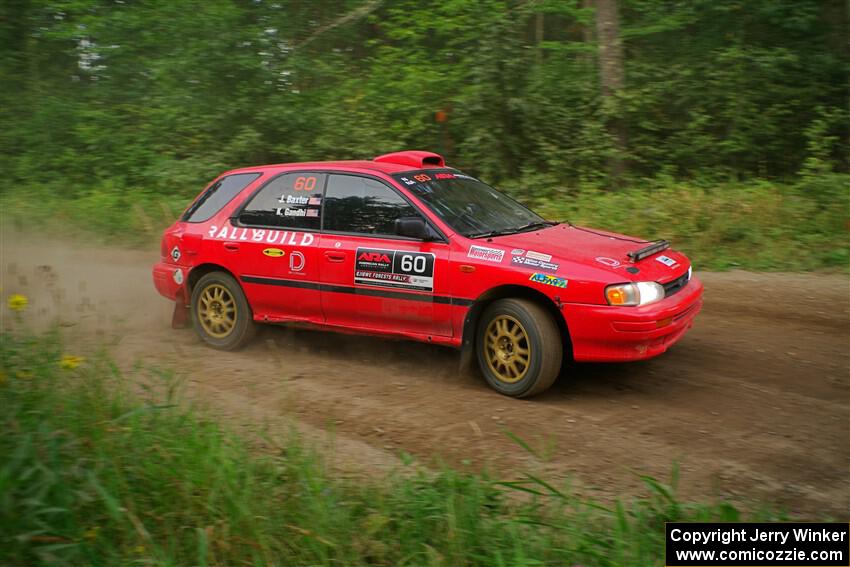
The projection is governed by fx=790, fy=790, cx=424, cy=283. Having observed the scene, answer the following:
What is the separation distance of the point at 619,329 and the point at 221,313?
12.3 feet

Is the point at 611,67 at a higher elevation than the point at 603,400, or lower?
higher

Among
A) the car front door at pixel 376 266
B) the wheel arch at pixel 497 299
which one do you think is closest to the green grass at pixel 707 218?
the wheel arch at pixel 497 299

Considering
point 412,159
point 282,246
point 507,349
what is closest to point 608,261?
point 507,349

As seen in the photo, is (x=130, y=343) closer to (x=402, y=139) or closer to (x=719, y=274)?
(x=719, y=274)

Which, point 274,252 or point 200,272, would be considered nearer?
point 274,252

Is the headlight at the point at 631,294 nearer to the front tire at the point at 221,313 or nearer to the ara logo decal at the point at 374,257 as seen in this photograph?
the ara logo decal at the point at 374,257

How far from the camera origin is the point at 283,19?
56.8ft

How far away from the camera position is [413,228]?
6.11 metres

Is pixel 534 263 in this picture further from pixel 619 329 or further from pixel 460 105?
pixel 460 105

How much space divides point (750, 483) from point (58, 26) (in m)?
18.1

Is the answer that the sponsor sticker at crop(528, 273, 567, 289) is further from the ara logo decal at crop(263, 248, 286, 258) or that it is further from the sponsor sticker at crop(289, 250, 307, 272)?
the ara logo decal at crop(263, 248, 286, 258)

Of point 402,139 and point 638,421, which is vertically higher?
point 402,139

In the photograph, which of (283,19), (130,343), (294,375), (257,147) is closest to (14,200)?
(257,147)

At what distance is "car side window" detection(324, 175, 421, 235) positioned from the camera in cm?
643
